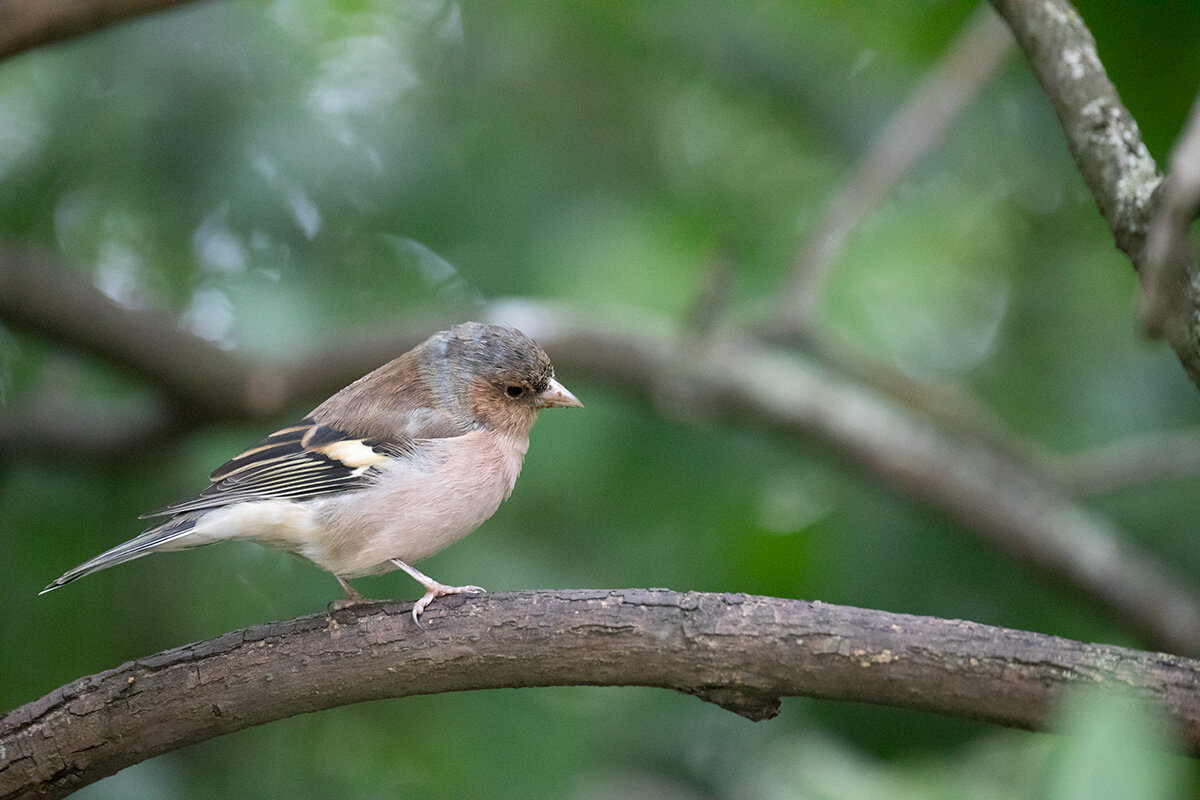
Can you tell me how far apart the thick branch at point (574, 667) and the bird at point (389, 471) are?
18 cm

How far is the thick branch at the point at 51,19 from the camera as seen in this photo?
3230 millimetres

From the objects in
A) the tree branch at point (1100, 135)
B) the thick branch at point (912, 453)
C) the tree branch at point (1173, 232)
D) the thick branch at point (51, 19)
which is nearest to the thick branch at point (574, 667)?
the tree branch at point (1100, 135)

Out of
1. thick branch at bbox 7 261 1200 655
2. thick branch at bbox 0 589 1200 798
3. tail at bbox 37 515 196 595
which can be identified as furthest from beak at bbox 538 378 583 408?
thick branch at bbox 7 261 1200 655

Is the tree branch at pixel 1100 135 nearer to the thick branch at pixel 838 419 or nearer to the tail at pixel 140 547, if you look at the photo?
the tail at pixel 140 547

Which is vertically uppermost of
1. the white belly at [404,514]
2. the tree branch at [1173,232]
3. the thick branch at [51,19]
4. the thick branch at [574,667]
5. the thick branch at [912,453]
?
the thick branch at [51,19]

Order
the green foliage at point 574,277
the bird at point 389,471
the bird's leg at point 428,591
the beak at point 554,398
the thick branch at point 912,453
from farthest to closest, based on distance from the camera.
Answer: the thick branch at point 912,453
the green foliage at point 574,277
the beak at point 554,398
the bird at point 389,471
the bird's leg at point 428,591

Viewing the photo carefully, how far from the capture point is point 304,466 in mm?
2994

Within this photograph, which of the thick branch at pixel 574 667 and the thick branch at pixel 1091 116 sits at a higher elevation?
the thick branch at pixel 1091 116

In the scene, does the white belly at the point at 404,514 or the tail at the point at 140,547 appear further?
the white belly at the point at 404,514

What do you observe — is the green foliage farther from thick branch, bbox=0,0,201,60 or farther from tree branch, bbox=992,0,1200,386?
thick branch, bbox=0,0,201,60

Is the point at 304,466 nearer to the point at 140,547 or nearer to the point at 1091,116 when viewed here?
the point at 140,547

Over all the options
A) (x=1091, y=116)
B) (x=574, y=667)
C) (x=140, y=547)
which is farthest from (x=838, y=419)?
(x=140, y=547)

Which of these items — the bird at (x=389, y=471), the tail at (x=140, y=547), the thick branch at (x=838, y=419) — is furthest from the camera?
the thick branch at (x=838, y=419)

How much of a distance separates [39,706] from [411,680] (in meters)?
1.02
